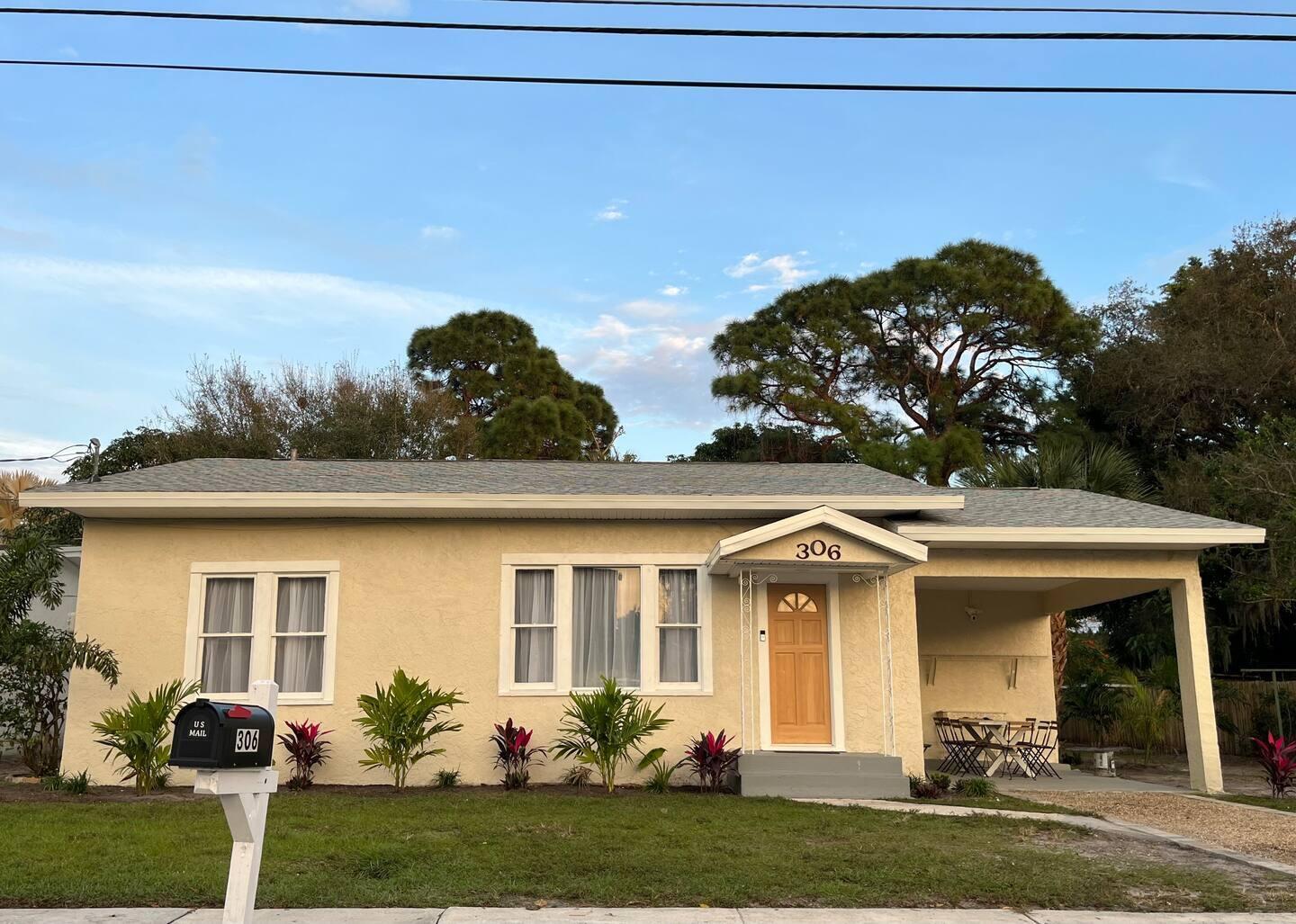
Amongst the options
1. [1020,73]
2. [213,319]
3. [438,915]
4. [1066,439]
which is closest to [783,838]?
[438,915]

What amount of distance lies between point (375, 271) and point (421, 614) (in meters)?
9.62

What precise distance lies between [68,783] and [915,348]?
2832 cm

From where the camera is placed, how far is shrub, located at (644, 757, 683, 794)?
1186 cm

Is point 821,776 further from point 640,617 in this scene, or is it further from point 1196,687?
point 1196,687

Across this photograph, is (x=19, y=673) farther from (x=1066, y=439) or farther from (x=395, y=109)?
(x=1066, y=439)

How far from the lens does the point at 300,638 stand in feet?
41.4

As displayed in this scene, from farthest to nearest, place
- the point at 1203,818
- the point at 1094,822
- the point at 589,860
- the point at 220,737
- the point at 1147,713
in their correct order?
the point at 1147,713, the point at 1203,818, the point at 1094,822, the point at 589,860, the point at 220,737

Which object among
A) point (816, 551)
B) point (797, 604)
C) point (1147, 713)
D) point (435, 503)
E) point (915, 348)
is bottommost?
point (1147, 713)

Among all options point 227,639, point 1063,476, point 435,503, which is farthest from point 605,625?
point 1063,476

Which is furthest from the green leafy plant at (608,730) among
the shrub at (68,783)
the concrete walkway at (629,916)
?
the concrete walkway at (629,916)

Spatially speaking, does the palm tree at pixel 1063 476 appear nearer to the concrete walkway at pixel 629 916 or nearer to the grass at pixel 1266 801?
the grass at pixel 1266 801

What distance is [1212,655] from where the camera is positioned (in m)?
22.7

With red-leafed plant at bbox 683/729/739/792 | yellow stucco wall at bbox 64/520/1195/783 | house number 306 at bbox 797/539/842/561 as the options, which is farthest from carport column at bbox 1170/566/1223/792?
red-leafed plant at bbox 683/729/739/792

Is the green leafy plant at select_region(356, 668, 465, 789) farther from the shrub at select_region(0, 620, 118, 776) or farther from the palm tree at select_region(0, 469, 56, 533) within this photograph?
the palm tree at select_region(0, 469, 56, 533)
